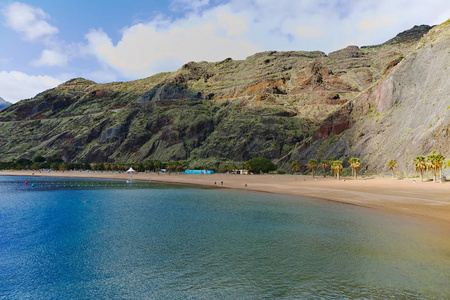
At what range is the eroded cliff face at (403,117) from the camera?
7669cm

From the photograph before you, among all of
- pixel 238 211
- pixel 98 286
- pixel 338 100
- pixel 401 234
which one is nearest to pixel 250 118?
pixel 338 100

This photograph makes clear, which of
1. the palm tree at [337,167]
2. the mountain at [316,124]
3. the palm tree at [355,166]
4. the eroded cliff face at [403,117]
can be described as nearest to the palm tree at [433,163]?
the eroded cliff face at [403,117]

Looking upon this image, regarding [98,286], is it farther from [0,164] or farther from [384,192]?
[0,164]

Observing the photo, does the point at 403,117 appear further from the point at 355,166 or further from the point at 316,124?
the point at 316,124

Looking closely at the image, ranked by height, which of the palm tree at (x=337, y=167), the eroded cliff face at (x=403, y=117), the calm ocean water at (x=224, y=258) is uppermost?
the eroded cliff face at (x=403, y=117)

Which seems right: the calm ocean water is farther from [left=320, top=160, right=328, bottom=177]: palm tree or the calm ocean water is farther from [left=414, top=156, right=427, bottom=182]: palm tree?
[left=320, top=160, right=328, bottom=177]: palm tree

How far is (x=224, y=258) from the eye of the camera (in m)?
19.8

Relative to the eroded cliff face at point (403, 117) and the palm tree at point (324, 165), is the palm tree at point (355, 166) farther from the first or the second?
the palm tree at point (324, 165)

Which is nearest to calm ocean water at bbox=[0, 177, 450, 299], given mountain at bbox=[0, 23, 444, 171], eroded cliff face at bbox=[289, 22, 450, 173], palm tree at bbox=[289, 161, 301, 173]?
eroded cliff face at bbox=[289, 22, 450, 173]

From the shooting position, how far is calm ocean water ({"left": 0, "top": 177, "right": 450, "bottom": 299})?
14.9 metres

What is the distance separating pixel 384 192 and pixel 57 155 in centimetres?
19573

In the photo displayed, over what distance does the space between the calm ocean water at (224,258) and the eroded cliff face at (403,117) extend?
176 ft

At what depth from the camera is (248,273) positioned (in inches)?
678

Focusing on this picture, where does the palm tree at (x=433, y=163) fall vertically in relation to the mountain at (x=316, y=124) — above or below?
below
